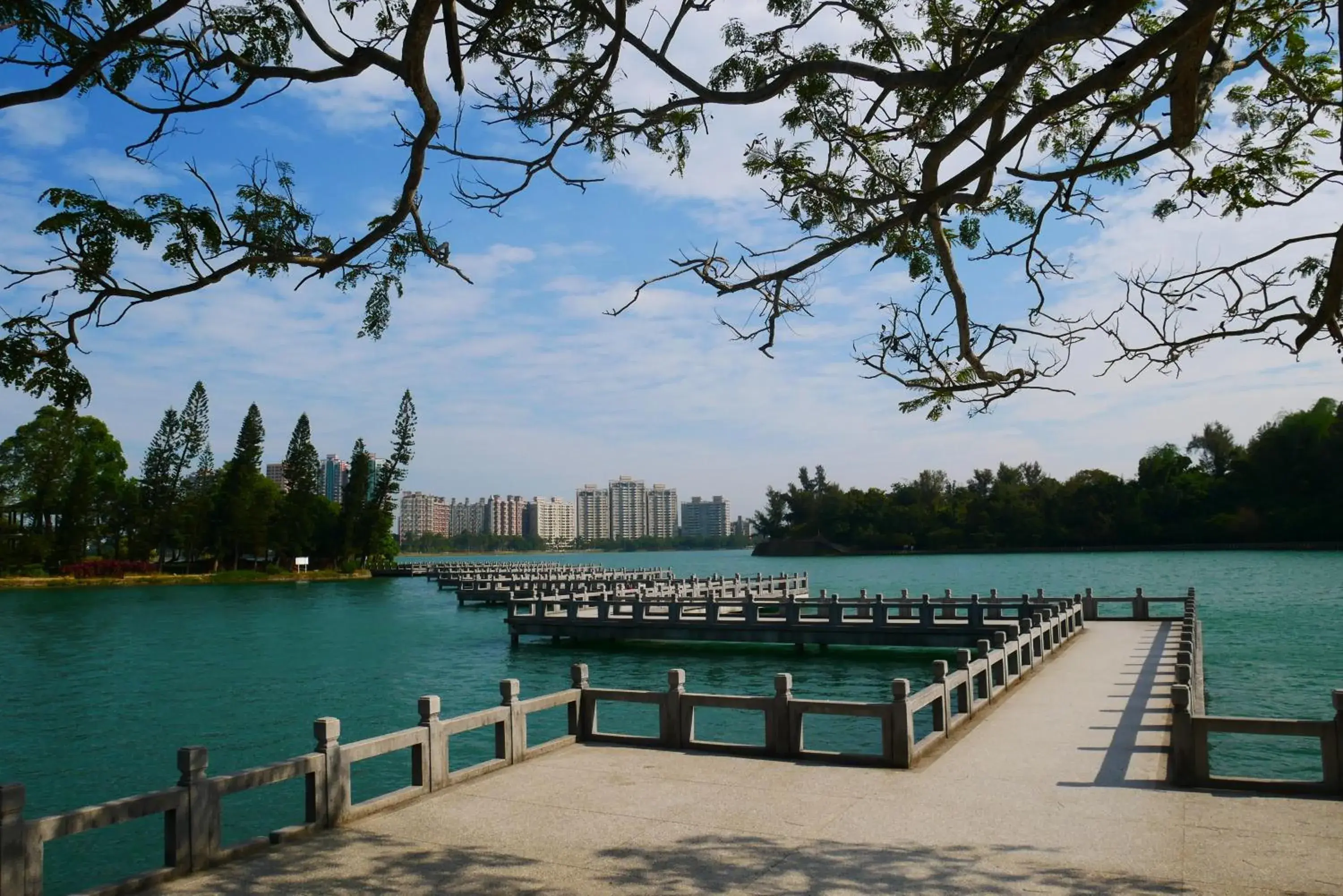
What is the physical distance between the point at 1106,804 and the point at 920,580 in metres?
70.8

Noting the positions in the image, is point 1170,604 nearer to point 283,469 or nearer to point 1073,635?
point 1073,635

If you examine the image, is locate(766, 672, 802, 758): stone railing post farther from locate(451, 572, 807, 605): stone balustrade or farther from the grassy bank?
the grassy bank

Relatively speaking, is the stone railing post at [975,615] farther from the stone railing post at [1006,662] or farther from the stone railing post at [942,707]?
the stone railing post at [942,707]

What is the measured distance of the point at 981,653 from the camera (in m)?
15.6

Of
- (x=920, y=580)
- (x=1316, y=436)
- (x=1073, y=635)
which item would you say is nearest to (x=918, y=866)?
(x=1073, y=635)

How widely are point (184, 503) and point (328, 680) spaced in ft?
225

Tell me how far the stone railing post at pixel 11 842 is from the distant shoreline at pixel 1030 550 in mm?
113211

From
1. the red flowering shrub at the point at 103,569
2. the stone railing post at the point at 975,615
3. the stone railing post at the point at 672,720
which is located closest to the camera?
the stone railing post at the point at 672,720

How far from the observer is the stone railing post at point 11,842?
6.19 meters

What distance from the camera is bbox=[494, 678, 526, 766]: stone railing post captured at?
10.9 metres

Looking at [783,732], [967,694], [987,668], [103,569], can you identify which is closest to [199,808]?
[783,732]

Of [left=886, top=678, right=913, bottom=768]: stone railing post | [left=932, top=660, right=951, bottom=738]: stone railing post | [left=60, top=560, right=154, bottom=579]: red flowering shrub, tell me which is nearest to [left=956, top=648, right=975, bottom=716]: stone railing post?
[left=932, top=660, right=951, bottom=738]: stone railing post

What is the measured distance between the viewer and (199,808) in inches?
293

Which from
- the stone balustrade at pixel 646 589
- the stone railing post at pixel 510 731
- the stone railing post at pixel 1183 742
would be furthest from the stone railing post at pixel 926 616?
the stone railing post at pixel 510 731
